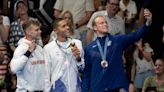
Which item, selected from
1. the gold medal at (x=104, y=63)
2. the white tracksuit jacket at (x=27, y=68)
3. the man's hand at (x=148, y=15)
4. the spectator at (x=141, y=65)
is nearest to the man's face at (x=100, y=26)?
the gold medal at (x=104, y=63)

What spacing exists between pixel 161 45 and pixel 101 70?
3.68m

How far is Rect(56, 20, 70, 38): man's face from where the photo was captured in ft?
34.3

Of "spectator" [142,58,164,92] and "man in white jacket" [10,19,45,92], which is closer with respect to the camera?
"man in white jacket" [10,19,45,92]

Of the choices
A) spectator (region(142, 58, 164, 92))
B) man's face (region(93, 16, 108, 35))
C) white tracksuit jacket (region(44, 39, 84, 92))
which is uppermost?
man's face (region(93, 16, 108, 35))

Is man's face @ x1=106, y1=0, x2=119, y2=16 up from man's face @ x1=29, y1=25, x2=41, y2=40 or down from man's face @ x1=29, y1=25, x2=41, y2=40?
up

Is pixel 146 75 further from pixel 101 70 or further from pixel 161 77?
pixel 101 70

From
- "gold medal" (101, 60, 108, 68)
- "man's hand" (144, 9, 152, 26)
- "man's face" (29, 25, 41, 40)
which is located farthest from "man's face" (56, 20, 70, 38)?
"man's hand" (144, 9, 152, 26)

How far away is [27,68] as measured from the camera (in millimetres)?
10281

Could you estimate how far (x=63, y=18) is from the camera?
11000 mm

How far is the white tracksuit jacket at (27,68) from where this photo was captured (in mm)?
10203

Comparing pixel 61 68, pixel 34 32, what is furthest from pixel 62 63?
pixel 34 32

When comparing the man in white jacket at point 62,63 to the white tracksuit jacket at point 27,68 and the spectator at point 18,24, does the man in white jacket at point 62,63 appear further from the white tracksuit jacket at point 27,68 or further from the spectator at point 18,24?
the spectator at point 18,24

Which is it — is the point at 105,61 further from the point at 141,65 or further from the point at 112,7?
the point at 141,65

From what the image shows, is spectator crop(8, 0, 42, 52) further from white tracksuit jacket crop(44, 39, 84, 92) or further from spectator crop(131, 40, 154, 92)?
spectator crop(131, 40, 154, 92)
